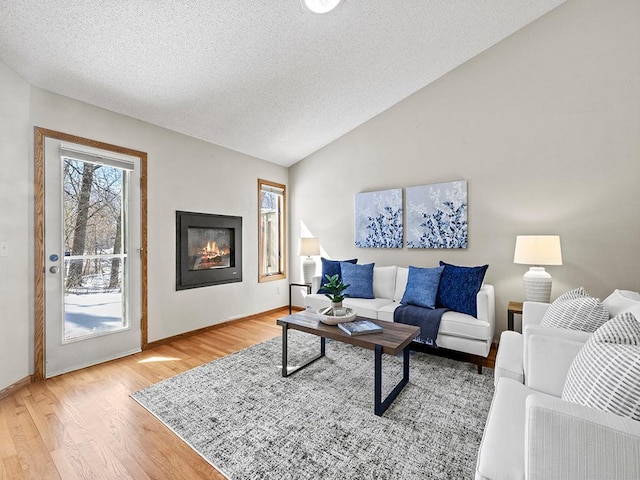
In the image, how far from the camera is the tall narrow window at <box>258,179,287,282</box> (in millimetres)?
4789

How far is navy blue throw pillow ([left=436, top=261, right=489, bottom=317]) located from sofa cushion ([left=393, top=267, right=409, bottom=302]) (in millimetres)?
512

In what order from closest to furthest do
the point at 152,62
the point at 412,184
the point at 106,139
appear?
the point at 152,62 < the point at 106,139 < the point at 412,184

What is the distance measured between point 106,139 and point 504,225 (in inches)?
168

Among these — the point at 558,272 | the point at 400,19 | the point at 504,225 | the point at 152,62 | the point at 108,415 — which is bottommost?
the point at 108,415

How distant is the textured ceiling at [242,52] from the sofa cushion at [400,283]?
2189 mm

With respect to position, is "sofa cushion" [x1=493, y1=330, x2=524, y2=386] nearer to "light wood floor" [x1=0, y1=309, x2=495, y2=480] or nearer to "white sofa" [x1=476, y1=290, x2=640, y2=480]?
"white sofa" [x1=476, y1=290, x2=640, y2=480]

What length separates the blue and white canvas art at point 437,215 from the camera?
3549 mm

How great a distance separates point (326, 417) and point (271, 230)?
342 centimetres

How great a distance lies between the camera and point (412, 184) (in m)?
3.93

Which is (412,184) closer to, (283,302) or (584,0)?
(584,0)

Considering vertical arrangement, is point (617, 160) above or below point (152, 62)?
below

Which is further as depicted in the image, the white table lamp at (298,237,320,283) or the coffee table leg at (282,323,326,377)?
the white table lamp at (298,237,320,283)

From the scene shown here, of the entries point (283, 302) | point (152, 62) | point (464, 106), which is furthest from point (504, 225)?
point (152, 62)

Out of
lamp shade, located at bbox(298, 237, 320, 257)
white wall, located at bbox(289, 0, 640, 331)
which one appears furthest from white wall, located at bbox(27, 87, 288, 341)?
white wall, located at bbox(289, 0, 640, 331)
